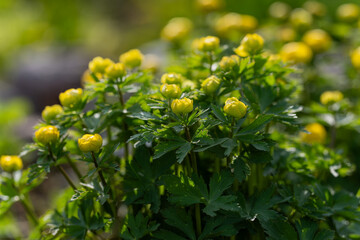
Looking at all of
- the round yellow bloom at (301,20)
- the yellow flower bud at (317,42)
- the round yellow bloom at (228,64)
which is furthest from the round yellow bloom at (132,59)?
the round yellow bloom at (301,20)

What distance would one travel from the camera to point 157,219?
4.11 ft

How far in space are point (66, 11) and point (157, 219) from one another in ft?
17.0

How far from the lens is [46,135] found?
1.18m

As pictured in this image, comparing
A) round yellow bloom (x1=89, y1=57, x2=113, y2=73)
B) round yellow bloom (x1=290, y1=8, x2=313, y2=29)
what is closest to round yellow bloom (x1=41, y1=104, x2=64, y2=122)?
round yellow bloom (x1=89, y1=57, x2=113, y2=73)

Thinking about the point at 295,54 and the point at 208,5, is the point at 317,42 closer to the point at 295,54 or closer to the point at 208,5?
the point at 295,54

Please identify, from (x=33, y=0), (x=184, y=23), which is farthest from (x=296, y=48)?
(x=33, y=0)

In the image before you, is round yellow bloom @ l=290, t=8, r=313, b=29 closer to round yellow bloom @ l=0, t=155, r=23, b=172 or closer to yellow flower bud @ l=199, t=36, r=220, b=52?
yellow flower bud @ l=199, t=36, r=220, b=52

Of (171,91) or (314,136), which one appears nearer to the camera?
(171,91)

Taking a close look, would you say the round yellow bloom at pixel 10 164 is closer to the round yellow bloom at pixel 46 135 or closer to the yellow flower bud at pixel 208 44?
the round yellow bloom at pixel 46 135

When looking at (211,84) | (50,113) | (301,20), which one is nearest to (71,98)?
(50,113)

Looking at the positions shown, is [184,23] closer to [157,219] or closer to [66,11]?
[157,219]

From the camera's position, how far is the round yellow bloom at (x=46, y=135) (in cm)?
118

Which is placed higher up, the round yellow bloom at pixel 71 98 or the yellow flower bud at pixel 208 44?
the round yellow bloom at pixel 71 98

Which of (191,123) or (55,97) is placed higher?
(191,123)
